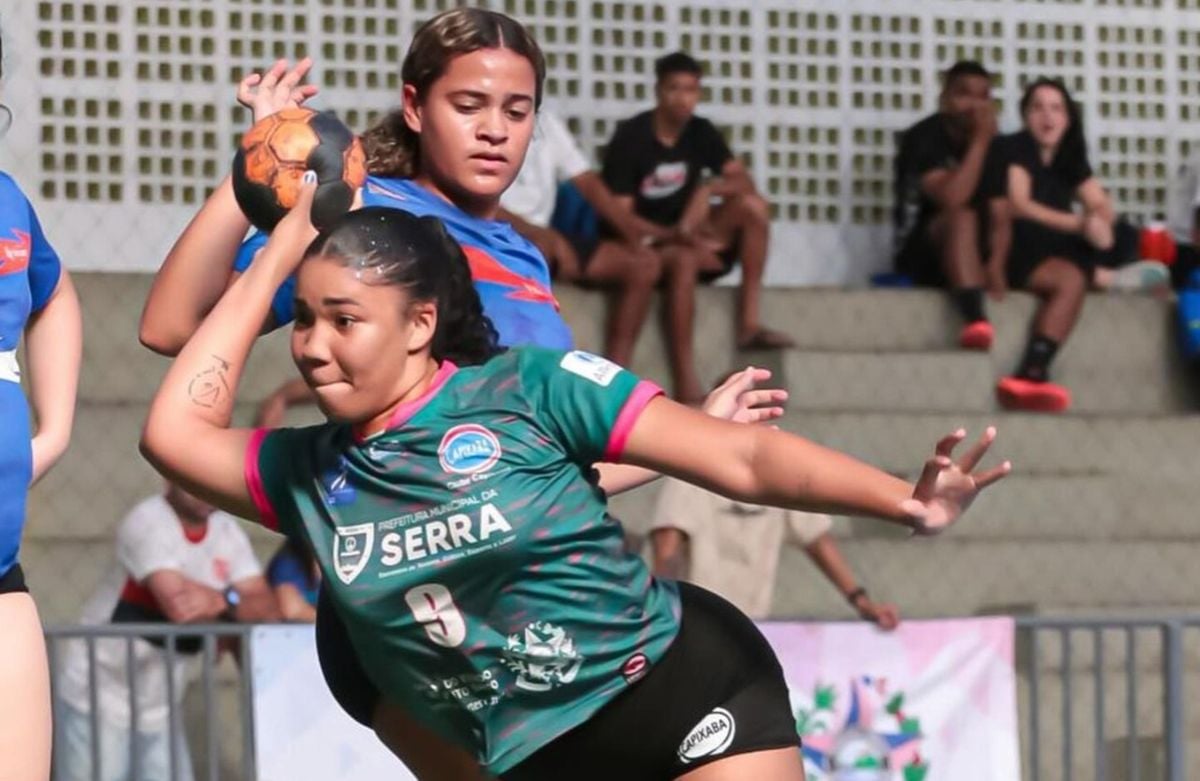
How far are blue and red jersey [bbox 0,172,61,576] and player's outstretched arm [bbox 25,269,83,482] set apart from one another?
3.8 inches

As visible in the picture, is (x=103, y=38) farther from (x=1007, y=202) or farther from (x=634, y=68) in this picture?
(x=1007, y=202)

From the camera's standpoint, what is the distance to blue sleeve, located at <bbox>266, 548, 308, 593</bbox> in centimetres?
840

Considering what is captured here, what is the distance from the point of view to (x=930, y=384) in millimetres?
11250

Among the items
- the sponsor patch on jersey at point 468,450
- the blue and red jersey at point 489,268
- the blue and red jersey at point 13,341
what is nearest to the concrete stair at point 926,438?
the blue and red jersey at point 13,341

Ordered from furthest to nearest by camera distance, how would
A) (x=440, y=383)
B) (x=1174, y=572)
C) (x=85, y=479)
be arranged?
1. (x=1174, y=572)
2. (x=85, y=479)
3. (x=440, y=383)

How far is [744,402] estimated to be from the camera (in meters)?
3.93

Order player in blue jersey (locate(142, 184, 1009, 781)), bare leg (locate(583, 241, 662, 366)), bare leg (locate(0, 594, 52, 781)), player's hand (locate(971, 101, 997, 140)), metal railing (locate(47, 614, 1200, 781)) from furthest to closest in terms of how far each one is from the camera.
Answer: player's hand (locate(971, 101, 997, 140))
bare leg (locate(583, 241, 662, 366))
metal railing (locate(47, 614, 1200, 781))
bare leg (locate(0, 594, 52, 781))
player in blue jersey (locate(142, 184, 1009, 781))

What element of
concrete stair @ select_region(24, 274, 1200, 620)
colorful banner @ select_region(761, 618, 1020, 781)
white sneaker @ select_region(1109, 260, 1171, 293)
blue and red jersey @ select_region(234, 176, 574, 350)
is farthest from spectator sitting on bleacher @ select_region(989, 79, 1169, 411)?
blue and red jersey @ select_region(234, 176, 574, 350)

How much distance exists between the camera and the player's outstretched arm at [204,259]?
13.2 feet

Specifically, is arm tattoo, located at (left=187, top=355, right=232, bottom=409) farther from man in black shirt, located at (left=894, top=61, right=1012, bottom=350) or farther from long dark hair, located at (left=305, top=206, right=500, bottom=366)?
man in black shirt, located at (left=894, top=61, right=1012, bottom=350)

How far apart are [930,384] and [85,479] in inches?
143

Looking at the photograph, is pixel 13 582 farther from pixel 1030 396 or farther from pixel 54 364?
pixel 1030 396

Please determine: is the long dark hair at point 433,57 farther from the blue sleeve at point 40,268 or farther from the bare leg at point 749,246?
the bare leg at point 749,246

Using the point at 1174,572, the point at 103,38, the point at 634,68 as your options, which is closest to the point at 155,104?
the point at 103,38
